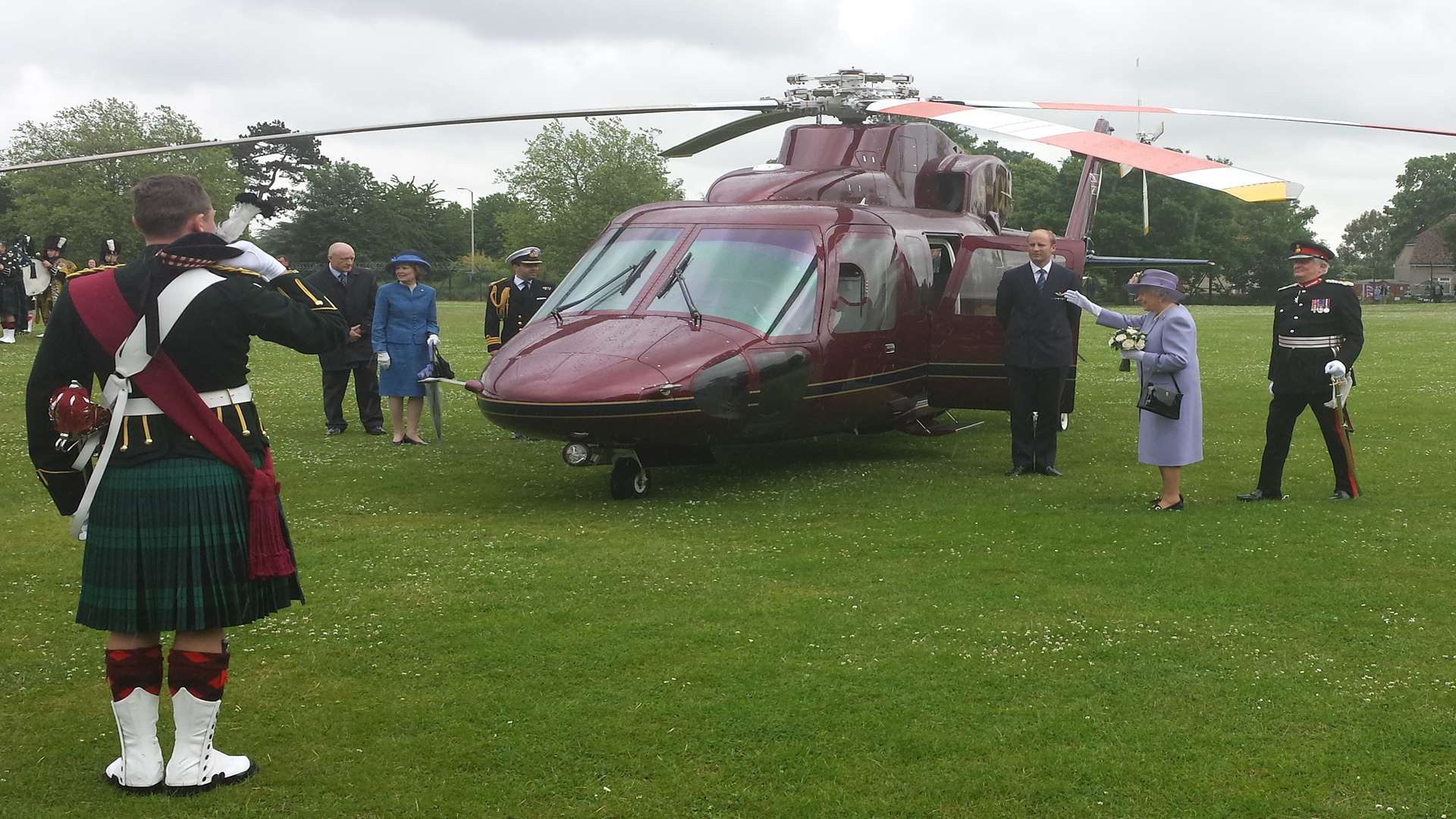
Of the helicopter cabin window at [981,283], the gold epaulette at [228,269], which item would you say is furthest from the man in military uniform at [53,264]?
the gold epaulette at [228,269]

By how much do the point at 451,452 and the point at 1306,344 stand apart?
724 cm

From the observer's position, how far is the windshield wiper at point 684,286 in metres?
9.27

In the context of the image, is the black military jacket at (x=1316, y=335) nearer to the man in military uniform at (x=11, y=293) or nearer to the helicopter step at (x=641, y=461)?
the helicopter step at (x=641, y=461)

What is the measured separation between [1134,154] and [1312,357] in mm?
3340

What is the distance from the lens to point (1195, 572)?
7160mm

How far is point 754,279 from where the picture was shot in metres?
9.70

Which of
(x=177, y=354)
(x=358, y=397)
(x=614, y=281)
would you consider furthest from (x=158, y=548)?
(x=358, y=397)

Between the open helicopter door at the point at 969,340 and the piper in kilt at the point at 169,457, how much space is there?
24.8 ft

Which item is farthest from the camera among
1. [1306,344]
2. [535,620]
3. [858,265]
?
[858,265]

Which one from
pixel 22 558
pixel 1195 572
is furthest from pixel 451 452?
pixel 1195 572

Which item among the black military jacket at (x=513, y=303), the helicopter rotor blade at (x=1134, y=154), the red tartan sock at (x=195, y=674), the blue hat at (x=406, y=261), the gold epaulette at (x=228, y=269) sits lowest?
the red tartan sock at (x=195, y=674)

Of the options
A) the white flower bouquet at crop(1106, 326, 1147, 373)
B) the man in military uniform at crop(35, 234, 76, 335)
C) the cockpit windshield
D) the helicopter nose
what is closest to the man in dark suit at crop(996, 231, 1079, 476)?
the white flower bouquet at crop(1106, 326, 1147, 373)

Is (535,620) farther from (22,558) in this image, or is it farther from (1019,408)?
(1019,408)

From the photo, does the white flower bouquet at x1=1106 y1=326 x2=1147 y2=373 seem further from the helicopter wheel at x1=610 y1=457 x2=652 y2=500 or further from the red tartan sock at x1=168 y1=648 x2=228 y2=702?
the red tartan sock at x1=168 y1=648 x2=228 y2=702
